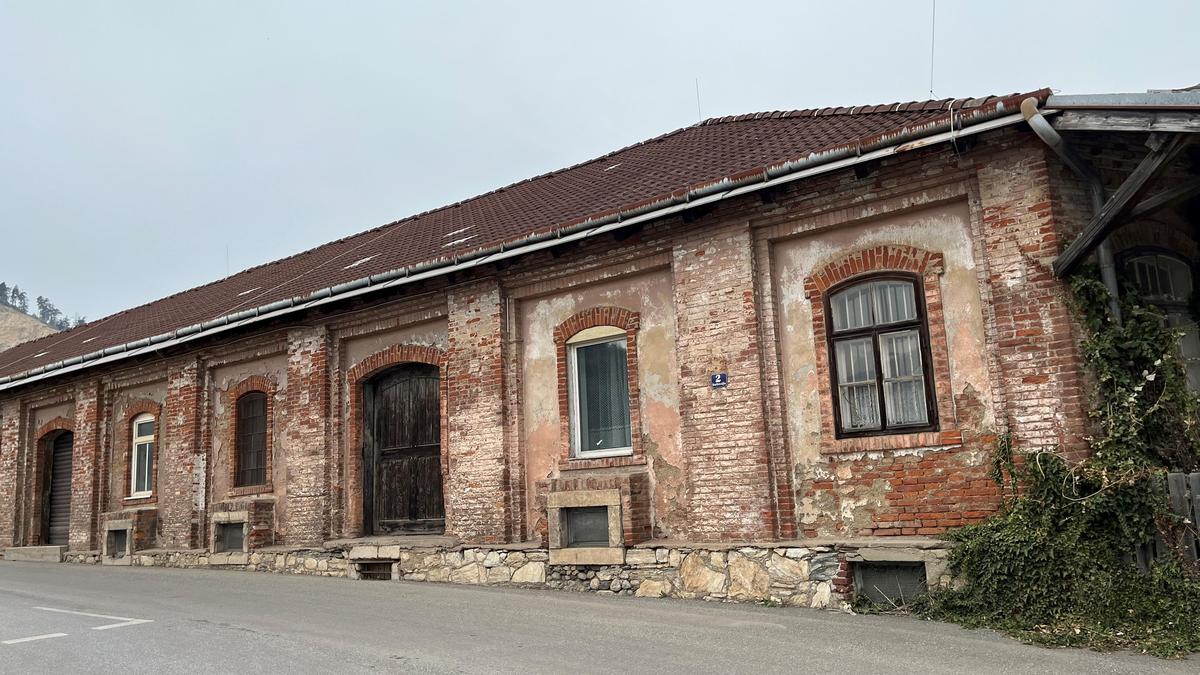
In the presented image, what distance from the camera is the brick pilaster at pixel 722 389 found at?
32.1 ft

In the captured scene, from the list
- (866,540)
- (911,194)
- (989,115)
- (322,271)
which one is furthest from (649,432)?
(322,271)

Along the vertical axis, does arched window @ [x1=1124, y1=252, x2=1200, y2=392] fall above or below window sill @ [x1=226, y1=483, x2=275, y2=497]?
above

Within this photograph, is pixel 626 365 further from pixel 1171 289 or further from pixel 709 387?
pixel 1171 289

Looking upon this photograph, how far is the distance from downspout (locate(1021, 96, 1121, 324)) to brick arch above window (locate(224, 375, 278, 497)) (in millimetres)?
11909

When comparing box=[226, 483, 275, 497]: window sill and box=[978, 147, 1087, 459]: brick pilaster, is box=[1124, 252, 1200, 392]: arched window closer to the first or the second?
box=[978, 147, 1087, 459]: brick pilaster

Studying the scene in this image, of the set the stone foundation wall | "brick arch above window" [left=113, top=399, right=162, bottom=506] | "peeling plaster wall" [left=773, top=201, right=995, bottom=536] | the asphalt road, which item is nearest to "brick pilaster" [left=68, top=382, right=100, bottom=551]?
"brick arch above window" [left=113, top=399, right=162, bottom=506]

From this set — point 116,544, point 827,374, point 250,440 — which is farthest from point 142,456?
point 827,374

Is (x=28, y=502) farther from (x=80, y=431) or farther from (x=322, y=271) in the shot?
(x=322, y=271)

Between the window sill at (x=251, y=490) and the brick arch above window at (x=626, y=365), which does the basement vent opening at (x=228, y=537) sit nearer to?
the window sill at (x=251, y=490)

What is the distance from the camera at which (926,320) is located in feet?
30.2

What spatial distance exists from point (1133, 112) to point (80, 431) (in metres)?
18.8

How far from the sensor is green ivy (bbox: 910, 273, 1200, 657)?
7.35m

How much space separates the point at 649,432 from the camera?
11.0 metres

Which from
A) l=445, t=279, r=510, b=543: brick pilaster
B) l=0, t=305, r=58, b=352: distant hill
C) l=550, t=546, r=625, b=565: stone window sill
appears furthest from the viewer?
l=0, t=305, r=58, b=352: distant hill
